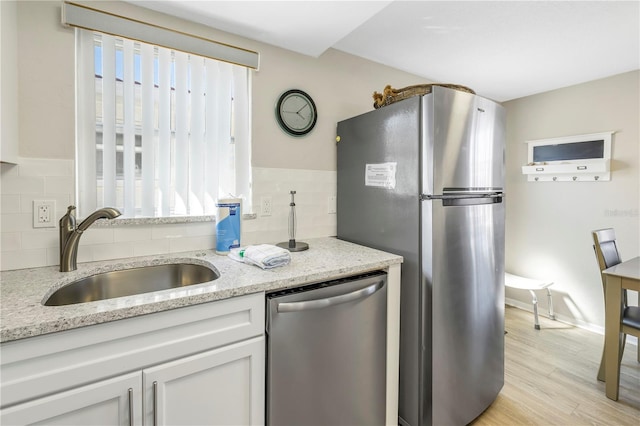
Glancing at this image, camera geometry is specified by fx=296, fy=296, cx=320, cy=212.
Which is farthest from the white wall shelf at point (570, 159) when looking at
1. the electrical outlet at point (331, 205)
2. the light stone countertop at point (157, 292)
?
the light stone countertop at point (157, 292)

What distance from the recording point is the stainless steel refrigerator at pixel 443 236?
1.45m

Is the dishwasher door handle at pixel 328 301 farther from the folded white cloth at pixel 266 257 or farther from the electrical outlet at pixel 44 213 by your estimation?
the electrical outlet at pixel 44 213

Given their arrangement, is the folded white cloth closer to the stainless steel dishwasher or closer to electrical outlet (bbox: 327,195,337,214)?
the stainless steel dishwasher

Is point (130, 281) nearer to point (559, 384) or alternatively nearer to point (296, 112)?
point (296, 112)

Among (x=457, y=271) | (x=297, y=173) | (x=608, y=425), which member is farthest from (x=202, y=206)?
(x=608, y=425)

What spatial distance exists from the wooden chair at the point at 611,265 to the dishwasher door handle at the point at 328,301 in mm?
1706

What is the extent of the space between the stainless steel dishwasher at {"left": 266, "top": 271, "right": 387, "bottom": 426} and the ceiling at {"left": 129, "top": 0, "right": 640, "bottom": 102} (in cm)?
139

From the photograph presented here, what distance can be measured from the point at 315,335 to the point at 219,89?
4.74 feet

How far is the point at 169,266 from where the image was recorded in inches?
57.5

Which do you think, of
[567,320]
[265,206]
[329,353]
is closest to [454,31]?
[265,206]

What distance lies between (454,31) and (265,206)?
1653 mm

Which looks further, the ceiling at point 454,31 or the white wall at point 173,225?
the ceiling at point 454,31

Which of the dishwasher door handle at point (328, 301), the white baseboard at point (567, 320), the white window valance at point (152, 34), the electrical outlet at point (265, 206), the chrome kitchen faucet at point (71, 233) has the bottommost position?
the white baseboard at point (567, 320)

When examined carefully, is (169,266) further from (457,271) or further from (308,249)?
(457,271)
